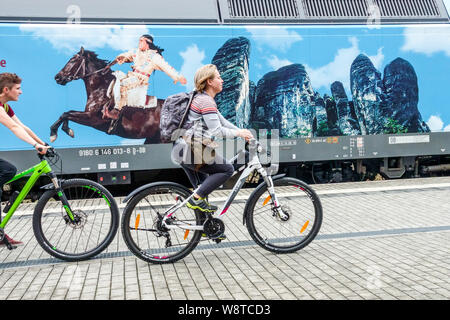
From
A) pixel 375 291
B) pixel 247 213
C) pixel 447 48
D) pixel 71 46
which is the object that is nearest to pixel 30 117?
pixel 71 46

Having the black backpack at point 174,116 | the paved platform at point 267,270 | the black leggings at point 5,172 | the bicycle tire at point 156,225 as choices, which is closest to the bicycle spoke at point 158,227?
the bicycle tire at point 156,225

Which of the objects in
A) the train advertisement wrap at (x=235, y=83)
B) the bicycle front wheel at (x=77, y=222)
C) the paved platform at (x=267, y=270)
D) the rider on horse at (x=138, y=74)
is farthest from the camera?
the rider on horse at (x=138, y=74)

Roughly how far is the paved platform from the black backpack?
4.01 ft

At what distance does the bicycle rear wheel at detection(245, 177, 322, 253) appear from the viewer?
5.12 metres

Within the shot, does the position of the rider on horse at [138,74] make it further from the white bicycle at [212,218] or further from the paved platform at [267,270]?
the white bicycle at [212,218]

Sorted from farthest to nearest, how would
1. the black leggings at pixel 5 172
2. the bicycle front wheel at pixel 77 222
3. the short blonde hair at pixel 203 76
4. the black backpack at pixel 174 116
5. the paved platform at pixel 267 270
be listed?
1. the black leggings at pixel 5 172
2. the bicycle front wheel at pixel 77 222
3. the short blonde hair at pixel 203 76
4. the black backpack at pixel 174 116
5. the paved platform at pixel 267 270

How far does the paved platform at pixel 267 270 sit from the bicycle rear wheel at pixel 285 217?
137mm

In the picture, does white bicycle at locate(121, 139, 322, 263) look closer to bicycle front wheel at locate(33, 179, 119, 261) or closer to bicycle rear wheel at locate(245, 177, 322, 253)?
bicycle rear wheel at locate(245, 177, 322, 253)

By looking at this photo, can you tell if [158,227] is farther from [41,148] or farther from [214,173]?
[41,148]

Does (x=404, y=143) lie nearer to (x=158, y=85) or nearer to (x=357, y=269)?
(x=158, y=85)

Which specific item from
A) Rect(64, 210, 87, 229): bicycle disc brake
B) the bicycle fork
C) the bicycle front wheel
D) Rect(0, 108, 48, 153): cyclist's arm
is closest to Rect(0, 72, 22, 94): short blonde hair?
Rect(0, 108, 48, 153): cyclist's arm

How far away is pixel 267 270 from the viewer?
4711 mm

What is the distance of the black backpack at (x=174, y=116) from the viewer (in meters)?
4.69

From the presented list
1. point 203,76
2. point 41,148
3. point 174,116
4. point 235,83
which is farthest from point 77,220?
point 235,83
